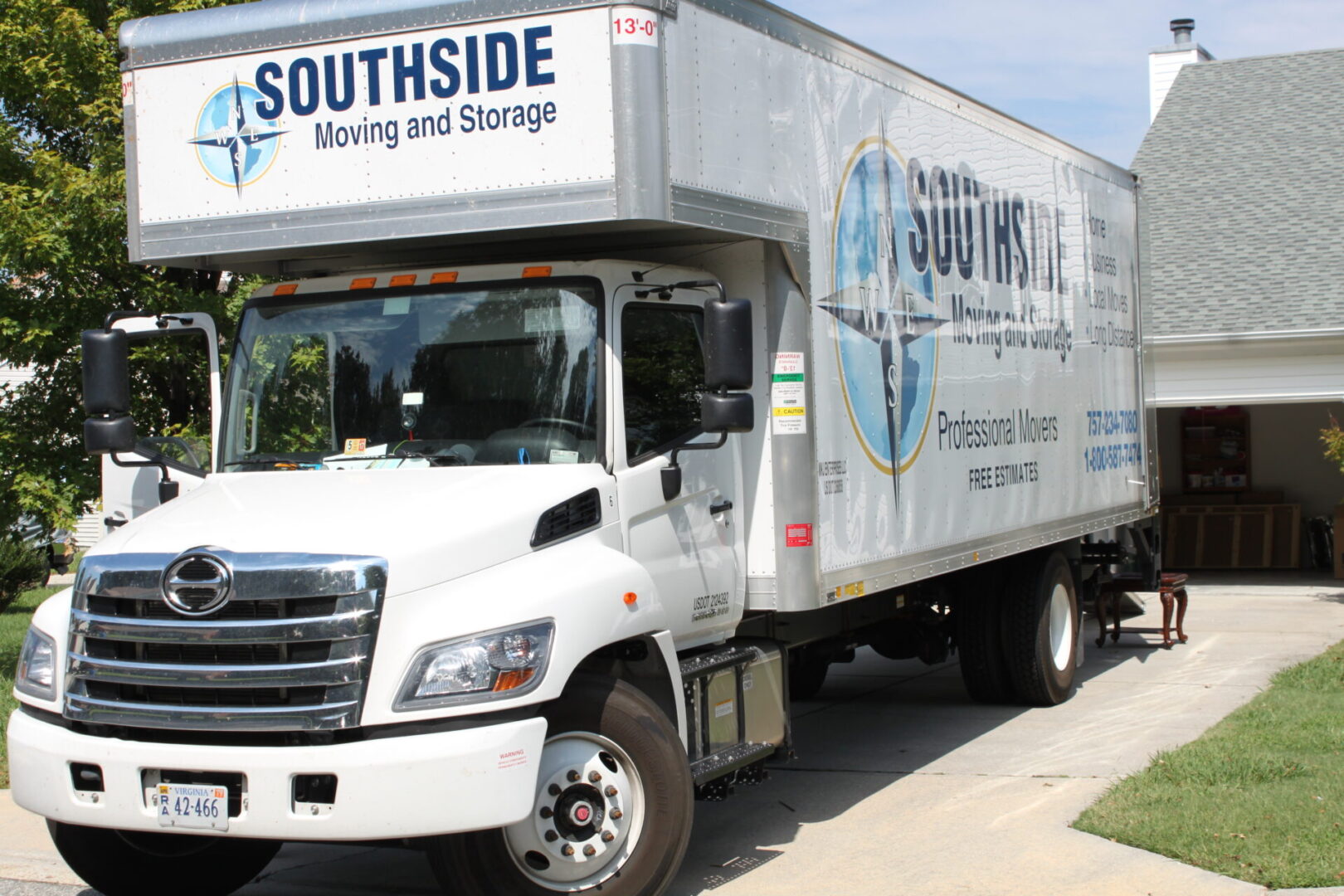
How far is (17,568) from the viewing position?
2061cm

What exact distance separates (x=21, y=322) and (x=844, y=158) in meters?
6.43

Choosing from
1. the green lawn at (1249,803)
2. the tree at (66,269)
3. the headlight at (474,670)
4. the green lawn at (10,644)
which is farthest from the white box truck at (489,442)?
the tree at (66,269)

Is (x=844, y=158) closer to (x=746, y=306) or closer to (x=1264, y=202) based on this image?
(x=746, y=306)

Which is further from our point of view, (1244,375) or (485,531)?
(1244,375)

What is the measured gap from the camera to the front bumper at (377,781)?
5.18m

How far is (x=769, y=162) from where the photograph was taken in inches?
277

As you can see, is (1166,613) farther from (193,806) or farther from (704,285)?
(193,806)

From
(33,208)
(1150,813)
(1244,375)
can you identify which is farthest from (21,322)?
(1244,375)

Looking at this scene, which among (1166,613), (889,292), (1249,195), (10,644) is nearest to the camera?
(889,292)

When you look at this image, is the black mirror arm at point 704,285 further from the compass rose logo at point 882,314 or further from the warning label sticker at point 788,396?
the compass rose logo at point 882,314

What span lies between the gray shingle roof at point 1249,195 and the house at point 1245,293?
3cm

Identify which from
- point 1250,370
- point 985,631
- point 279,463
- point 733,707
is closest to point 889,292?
point 733,707

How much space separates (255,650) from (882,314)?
3.93m

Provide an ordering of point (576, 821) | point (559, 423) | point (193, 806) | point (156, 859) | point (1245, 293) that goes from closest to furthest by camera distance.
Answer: point (193, 806)
point (576, 821)
point (559, 423)
point (156, 859)
point (1245, 293)
